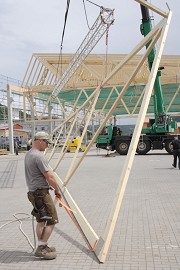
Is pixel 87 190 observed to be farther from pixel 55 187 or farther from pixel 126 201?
pixel 55 187

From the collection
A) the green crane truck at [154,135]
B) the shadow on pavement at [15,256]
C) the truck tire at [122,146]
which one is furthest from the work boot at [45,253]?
the truck tire at [122,146]

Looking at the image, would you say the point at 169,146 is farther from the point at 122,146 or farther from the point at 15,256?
the point at 15,256

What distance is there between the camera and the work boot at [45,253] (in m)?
4.38

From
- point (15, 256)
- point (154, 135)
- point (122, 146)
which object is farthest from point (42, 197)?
point (122, 146)

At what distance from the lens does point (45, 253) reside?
4.39 meters

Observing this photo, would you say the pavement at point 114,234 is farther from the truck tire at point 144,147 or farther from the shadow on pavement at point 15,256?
the truck tire at point 144,147

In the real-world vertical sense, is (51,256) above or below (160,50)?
below

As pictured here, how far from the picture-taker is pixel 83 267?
13.4ft

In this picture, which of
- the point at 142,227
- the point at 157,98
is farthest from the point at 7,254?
the point at 157,98

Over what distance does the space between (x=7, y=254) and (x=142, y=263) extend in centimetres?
186

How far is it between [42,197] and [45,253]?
730 millimetres

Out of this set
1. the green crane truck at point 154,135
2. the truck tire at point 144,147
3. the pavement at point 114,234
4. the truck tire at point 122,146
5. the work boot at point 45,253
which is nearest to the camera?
the pavement at point 114,234

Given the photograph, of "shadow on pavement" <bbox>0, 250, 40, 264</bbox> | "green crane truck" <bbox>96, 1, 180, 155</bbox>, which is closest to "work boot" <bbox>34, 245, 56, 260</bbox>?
"shadow on pavement" <bbox>0, 250, 40, 264</bbox>

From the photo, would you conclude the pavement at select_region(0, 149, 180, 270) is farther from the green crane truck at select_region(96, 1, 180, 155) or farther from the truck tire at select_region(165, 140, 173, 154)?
the truck tire at select_region(165, 140, 173, 154)
